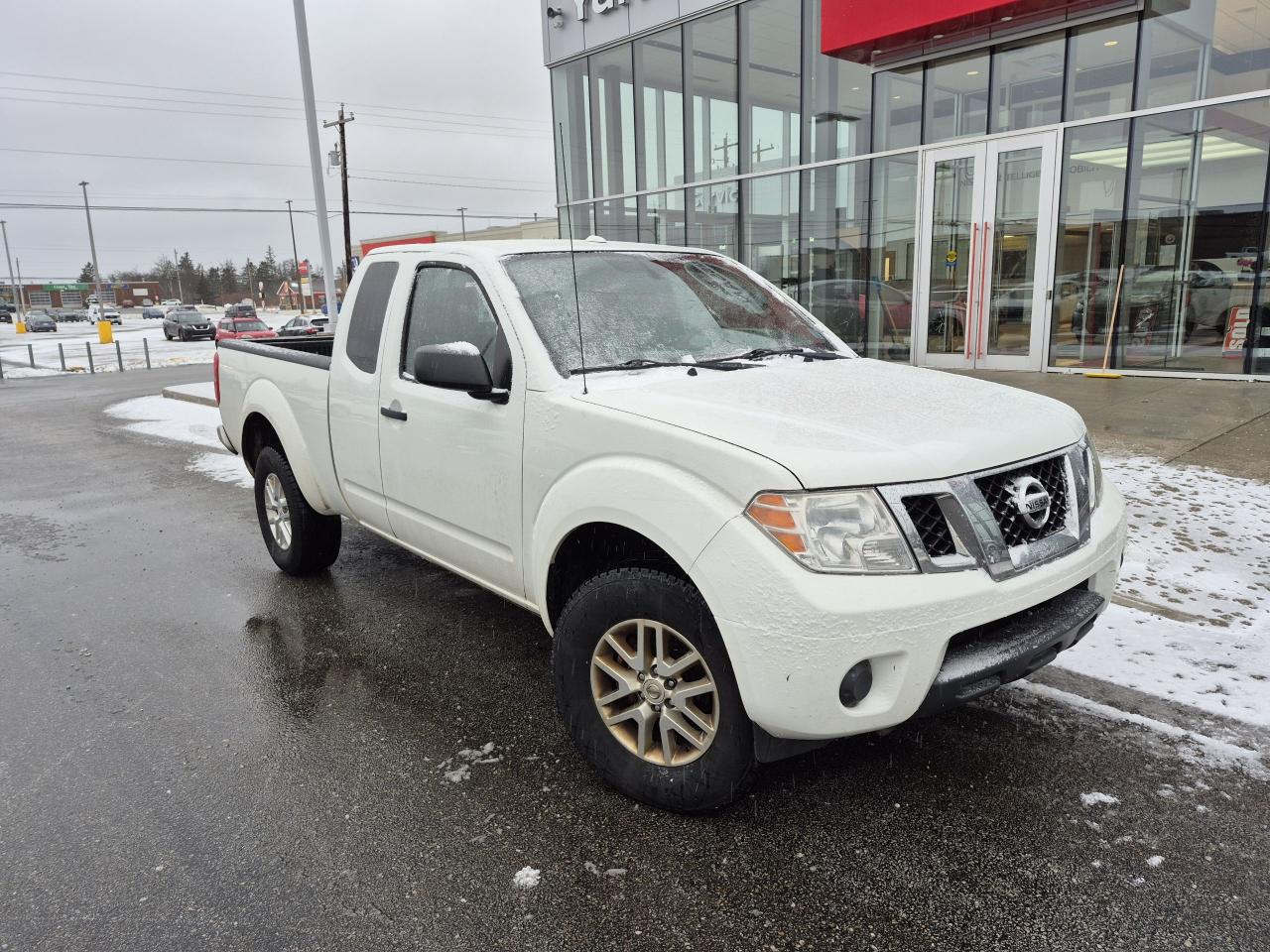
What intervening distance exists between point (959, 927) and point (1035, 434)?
1.50 m

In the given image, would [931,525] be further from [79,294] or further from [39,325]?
[79,294]

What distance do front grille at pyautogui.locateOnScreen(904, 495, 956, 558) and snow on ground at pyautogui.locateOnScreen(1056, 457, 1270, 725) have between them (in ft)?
5.85

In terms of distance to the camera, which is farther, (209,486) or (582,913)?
(209,486)

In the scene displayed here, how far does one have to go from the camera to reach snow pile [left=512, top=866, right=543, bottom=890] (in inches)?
102

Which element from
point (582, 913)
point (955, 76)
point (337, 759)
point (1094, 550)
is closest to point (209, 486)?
point (337, 759)

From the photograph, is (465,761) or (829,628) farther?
(465,761)

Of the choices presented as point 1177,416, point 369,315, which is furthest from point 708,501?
point 1177,416

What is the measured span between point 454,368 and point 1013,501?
1.95 meters

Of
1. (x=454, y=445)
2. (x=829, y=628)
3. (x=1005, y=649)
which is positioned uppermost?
(x=454, y=445)

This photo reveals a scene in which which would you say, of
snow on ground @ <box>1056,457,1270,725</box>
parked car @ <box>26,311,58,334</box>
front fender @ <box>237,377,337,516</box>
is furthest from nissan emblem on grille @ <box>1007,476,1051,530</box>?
parked car @ <box>26,311,58,334</box>

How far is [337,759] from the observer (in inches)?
132

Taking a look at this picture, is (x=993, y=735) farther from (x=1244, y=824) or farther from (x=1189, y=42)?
(x=1189, y=42)

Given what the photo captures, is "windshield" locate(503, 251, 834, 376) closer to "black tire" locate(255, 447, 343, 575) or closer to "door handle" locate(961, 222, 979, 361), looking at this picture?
"black tire" locate(255, 447, 343, 575)

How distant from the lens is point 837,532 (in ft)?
7.97
